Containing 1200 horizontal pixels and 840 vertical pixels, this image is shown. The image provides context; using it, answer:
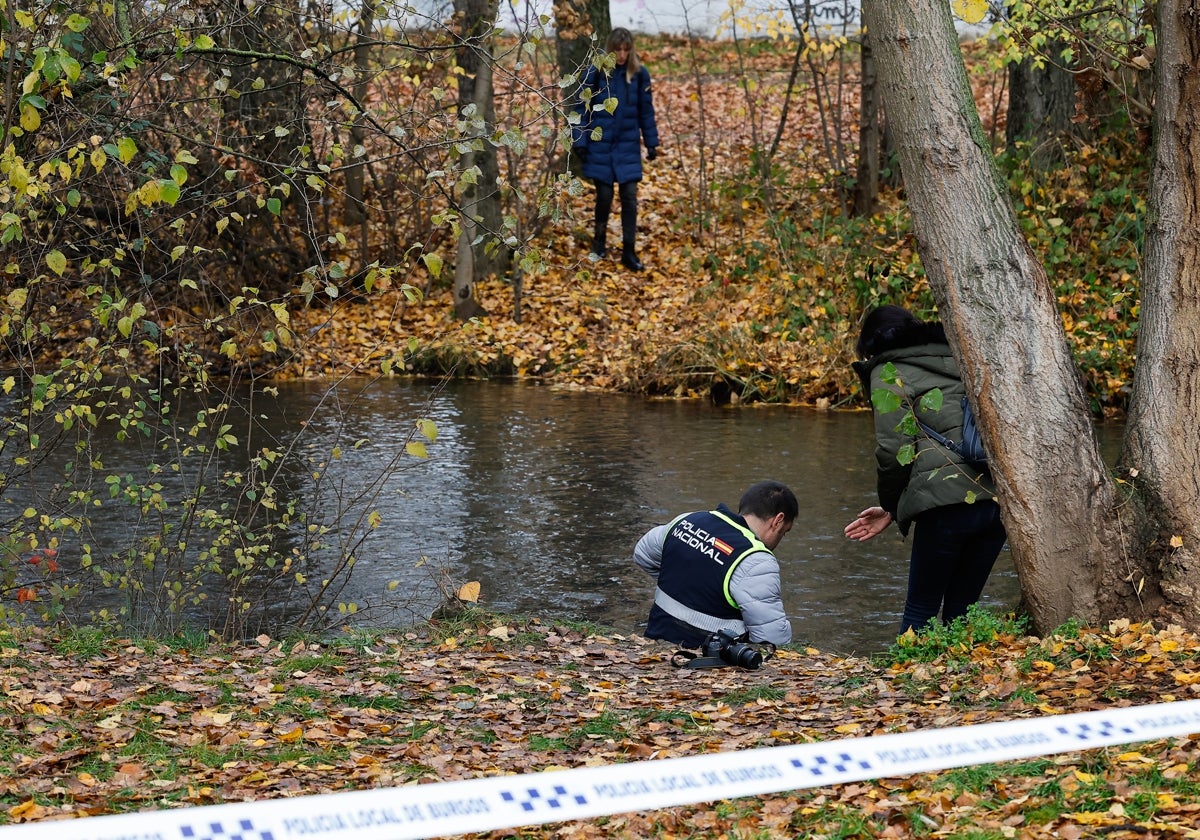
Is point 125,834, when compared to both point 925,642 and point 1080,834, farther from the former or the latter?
point 925,642

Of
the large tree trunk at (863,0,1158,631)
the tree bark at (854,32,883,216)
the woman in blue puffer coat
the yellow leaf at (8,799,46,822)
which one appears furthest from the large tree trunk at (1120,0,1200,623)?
the tree bark at (854,32,883,216)

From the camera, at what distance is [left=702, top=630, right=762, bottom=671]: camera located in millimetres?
6395

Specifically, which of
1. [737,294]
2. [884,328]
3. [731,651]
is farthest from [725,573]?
[737,294]

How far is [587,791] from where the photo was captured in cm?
299

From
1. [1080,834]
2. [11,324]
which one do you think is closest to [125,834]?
[1080,834]

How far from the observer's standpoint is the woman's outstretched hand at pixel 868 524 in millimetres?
6887

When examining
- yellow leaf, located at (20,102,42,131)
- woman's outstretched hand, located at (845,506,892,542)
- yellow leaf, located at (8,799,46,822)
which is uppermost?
yellow leaf, located at (20,102,42,131)

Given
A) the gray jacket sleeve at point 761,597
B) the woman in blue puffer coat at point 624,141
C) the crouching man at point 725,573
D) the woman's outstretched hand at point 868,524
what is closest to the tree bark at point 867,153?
the woman in blue puffer coat at point 624,141

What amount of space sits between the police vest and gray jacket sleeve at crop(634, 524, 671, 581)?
83mm

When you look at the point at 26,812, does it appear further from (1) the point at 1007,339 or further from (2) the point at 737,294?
(2) the point at 737,294

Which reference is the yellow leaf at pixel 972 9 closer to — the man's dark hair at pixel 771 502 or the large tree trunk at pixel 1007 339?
the large tree trunk at pixel 1007 339

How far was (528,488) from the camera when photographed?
430 inches

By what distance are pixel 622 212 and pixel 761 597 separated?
11.8m

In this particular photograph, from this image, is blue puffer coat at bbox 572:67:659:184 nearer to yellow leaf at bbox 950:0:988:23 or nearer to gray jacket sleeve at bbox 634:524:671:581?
gray jacket sleeve at bbox 634:524:671:581
